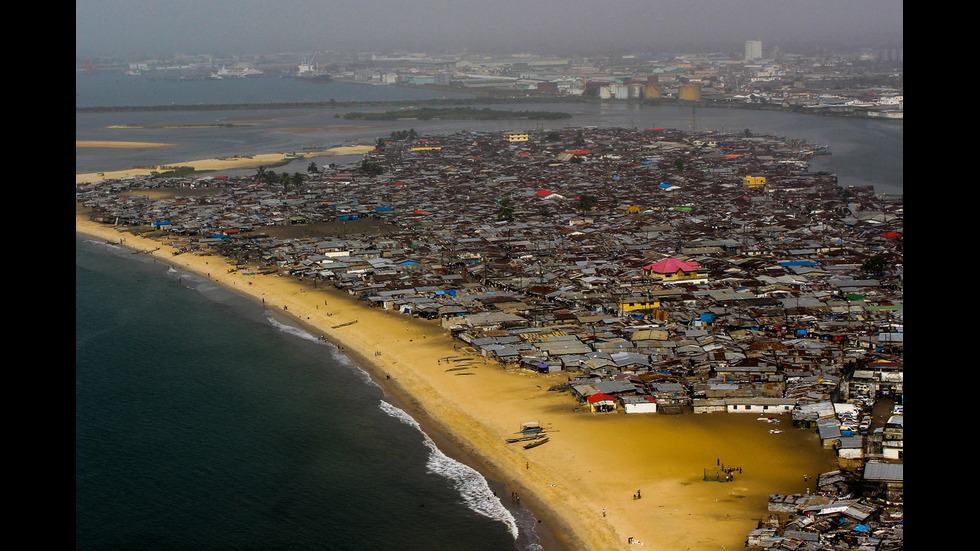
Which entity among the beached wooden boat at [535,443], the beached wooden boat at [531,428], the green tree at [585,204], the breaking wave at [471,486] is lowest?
the breaking wave at [471,486]

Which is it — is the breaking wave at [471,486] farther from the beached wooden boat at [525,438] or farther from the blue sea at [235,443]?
the beached wooden boat at [525,438]

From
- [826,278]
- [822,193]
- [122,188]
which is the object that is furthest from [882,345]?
[122,188]

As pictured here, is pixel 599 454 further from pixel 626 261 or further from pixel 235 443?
pixel 626 261

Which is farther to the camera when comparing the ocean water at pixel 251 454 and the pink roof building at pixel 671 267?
the pink roof building at pixel 671 267

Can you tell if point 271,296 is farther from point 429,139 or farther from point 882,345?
point 429,139

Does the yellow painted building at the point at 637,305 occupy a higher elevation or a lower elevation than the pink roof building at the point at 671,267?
lower

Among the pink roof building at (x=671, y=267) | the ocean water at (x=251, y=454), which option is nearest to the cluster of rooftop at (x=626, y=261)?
the pink roof building at (x=671, y=267)

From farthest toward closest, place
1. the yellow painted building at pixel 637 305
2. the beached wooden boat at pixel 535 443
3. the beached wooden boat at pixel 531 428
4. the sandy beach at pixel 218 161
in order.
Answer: the sandy beach at pixel 218 161 → the yellow painted building at pixel 637 305 → the beached wooden boat at pixel 531 428 → the beached wooden boat at pixel 535 443

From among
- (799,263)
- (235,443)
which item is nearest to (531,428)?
(235,443)
